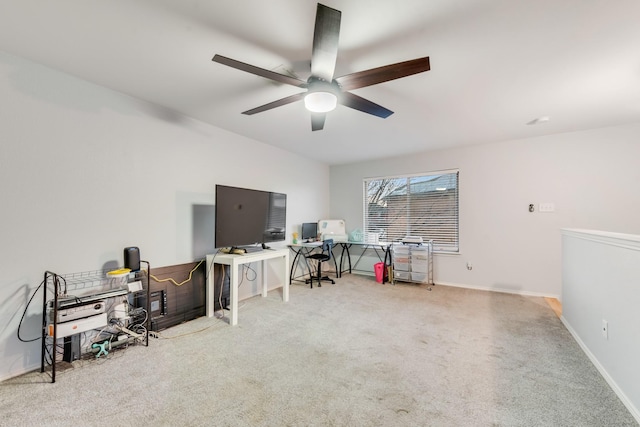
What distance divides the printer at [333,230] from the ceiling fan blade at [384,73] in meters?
3.58

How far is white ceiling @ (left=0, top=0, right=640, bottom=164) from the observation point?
4.90ft

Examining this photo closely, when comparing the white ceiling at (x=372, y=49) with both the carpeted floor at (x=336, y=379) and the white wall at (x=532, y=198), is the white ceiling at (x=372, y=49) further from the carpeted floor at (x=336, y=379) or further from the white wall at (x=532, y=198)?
the carpeted floor at (x=336, y=379)

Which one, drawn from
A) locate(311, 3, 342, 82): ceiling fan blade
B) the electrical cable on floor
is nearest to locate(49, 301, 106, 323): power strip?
the electrical cable on floor

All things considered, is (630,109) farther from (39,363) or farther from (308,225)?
(39,363)

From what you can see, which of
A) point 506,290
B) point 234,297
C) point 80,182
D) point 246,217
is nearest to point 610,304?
point 506,290

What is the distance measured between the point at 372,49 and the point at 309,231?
3571 millimetres

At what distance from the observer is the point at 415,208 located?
4.93 meters

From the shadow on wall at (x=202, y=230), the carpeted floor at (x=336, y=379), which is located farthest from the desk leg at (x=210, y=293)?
the shadow on wall at (x=202, y=230)

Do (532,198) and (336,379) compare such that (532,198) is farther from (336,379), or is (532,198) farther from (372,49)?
(336,379)

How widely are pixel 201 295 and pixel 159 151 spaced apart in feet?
5.85

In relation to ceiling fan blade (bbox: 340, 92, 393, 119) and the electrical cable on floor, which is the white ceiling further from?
the electrical cable on floor

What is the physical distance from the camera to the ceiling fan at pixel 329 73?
→ 4.59 feet

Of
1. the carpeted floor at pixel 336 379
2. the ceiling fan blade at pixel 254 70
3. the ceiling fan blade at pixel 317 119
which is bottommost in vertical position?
the carpeted floor at pixel 336 379

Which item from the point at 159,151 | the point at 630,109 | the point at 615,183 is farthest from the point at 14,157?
the point at 615,183
